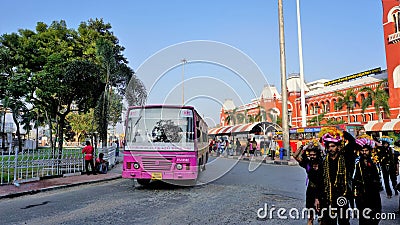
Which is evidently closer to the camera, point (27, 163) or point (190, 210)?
point (190, 210)

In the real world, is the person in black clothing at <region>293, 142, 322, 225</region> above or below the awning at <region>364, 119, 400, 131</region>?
below

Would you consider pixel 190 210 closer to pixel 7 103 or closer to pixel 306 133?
pixel 7 103

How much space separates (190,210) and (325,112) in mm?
55014

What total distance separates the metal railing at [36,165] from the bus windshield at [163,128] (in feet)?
13.6

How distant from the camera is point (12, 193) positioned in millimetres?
9898

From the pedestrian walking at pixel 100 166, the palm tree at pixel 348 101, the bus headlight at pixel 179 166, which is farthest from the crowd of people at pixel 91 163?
the palm tree at pixel 348 101

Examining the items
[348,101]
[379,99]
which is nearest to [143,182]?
[379,99]

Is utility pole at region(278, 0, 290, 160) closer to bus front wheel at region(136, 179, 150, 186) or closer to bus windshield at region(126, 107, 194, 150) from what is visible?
bus front wheel at region(136, 179, 150, 186)

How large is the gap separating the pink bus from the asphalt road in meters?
0.58

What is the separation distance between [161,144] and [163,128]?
0.49m

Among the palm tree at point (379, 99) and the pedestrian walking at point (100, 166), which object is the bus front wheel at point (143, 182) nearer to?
the pedestrian walking at point (100, 166)

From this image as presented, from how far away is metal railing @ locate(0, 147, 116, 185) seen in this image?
11617 mm

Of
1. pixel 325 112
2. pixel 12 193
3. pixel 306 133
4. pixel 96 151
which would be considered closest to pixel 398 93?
pixel 325 112

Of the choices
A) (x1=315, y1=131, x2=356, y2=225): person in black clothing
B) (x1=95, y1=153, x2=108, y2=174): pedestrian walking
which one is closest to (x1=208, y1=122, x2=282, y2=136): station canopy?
(x1=95, y1=153, x2=108, y2=174): pedestrian walking
